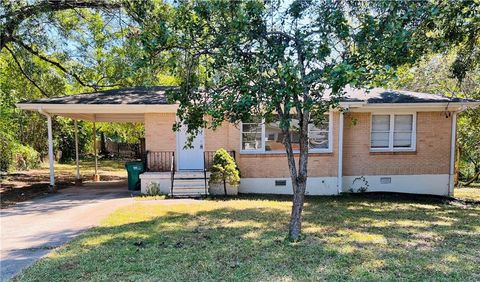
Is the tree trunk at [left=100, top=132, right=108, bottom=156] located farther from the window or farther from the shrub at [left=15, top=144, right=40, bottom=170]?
the window

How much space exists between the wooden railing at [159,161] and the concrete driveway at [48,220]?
119cm

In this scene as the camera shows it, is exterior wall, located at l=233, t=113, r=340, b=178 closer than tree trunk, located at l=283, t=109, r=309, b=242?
No

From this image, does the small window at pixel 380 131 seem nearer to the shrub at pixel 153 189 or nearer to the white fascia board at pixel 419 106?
the white fascia board at pixel 419 106

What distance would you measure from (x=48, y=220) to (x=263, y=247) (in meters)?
5.14

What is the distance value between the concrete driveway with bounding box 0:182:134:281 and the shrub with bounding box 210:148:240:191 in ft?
8.59

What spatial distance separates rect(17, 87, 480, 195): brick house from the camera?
11445 mm

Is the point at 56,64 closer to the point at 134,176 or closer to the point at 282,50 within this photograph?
the point at 134,176

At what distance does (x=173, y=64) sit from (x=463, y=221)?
7498 millimetres

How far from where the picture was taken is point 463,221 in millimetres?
7852

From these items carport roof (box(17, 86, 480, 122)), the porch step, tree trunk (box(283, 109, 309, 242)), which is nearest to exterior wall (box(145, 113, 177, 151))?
carport roof (box(17, 86, 480, 122))

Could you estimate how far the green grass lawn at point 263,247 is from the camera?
4445mm

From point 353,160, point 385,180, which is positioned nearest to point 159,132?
point 353,160

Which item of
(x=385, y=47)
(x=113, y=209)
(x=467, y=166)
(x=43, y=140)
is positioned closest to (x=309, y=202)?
(x=113, y=209)

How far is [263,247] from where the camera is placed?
5473mm
